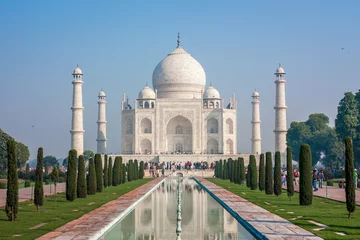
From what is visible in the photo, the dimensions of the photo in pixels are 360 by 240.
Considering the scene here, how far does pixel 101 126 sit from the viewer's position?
140 feet

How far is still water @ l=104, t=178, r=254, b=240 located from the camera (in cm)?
867

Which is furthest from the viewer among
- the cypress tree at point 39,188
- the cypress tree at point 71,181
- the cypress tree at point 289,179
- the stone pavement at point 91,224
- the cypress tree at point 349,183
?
the cypress tree at point 289,179

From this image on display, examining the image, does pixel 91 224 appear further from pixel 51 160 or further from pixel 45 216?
pixel 51 160

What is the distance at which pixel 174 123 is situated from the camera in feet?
142

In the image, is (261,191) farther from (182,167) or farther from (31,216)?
(182,167)

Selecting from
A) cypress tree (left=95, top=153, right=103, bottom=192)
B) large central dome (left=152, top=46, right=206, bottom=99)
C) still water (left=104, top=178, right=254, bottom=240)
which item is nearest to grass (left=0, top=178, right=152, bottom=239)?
still water (left=104, top=178, right=254, bottom=240)

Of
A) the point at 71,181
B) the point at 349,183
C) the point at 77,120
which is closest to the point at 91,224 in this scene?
the point at 349,183

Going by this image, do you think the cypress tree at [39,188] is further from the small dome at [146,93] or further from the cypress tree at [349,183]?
the small dome at [146,93]

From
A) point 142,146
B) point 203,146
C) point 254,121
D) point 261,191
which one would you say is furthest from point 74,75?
point 261,191

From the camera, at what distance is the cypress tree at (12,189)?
10.1 meters

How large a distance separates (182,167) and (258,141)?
6.74 m

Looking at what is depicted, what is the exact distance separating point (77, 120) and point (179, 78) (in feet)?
30.7

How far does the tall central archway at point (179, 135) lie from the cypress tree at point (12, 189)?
32.0 m

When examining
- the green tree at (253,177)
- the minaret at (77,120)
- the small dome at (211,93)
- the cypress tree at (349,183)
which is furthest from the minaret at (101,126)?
the cypress tree at (349,183)
